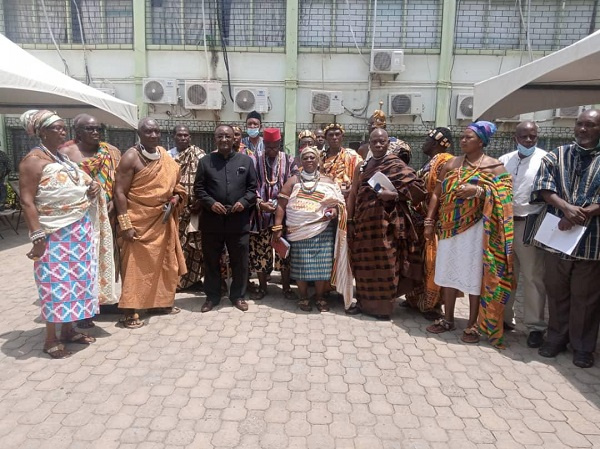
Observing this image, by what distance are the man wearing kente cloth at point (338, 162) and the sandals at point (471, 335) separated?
6.33 ft

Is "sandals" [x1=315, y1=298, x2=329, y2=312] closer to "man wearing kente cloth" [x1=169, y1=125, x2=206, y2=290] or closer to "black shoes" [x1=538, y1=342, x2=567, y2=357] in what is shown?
"man wearing kente cloth" [x1=169, y1=125, x2=206, y2=290]

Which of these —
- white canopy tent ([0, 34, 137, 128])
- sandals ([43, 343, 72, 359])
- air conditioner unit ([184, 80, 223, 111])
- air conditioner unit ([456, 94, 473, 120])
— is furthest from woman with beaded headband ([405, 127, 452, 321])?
air conditioner unit ([184, 80, 223, 111])

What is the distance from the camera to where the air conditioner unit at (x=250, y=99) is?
10.6 m

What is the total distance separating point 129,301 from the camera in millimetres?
4043

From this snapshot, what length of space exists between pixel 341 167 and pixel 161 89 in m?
7.30

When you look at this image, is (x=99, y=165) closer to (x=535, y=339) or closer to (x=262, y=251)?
(x=262, y=251)

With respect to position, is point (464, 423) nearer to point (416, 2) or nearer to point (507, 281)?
point (507, 281)

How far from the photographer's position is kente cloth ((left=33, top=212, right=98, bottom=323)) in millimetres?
3373

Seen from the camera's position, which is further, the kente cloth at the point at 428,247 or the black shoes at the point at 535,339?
the kente cloth at the point at 428,247

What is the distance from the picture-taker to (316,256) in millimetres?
4461

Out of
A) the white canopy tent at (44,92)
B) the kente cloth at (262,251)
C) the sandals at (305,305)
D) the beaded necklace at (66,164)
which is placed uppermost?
the white canopy tent at (44,92)

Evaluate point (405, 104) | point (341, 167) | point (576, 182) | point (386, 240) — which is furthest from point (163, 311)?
point (405, 104)

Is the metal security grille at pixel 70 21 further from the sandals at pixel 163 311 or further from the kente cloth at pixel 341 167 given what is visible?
the sandals at pixel 163 311

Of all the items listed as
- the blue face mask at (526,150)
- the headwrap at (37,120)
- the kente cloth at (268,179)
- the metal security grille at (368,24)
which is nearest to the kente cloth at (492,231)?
the blue face mask at (526,150)
